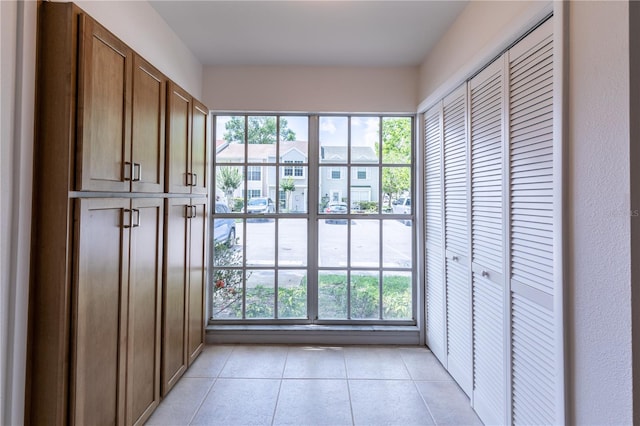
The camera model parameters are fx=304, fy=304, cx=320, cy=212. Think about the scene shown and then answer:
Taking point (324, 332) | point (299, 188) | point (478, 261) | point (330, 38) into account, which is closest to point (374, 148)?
point (299, 188)

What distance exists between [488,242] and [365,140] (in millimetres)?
1543

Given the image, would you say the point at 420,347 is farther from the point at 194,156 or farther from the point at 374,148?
the point at 194,156

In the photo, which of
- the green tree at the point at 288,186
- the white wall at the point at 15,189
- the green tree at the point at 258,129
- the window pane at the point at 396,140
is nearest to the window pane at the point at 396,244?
the window pane at the point at 396,140

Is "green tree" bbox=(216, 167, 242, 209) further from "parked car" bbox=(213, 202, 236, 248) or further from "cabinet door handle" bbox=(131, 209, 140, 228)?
"cabinet door handle" bbox=(131, 209, 140, 228)

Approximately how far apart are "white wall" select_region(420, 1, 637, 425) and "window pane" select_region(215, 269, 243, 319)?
8.11 ft

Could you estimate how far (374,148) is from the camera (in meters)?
2.90

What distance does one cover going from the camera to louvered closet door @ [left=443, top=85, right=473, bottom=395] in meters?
2.00

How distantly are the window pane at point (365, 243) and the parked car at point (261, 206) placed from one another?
0.80m

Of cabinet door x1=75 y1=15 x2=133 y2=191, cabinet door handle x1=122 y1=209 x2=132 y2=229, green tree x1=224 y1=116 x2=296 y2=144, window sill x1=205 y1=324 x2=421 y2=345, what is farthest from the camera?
green tree x1=224 y1=116 x2=296 y2=144

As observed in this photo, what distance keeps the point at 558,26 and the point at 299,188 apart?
2134mm

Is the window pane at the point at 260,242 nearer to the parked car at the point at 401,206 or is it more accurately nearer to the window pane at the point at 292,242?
the window pane at the point at 292,242

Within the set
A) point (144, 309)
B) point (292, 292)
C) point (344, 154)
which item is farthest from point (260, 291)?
point (344, 154)

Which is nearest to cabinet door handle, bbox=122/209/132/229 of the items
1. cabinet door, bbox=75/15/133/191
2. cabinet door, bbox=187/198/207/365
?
cabinet door, bbox=75/15/133/191

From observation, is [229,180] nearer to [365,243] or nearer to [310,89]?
[310,89]
